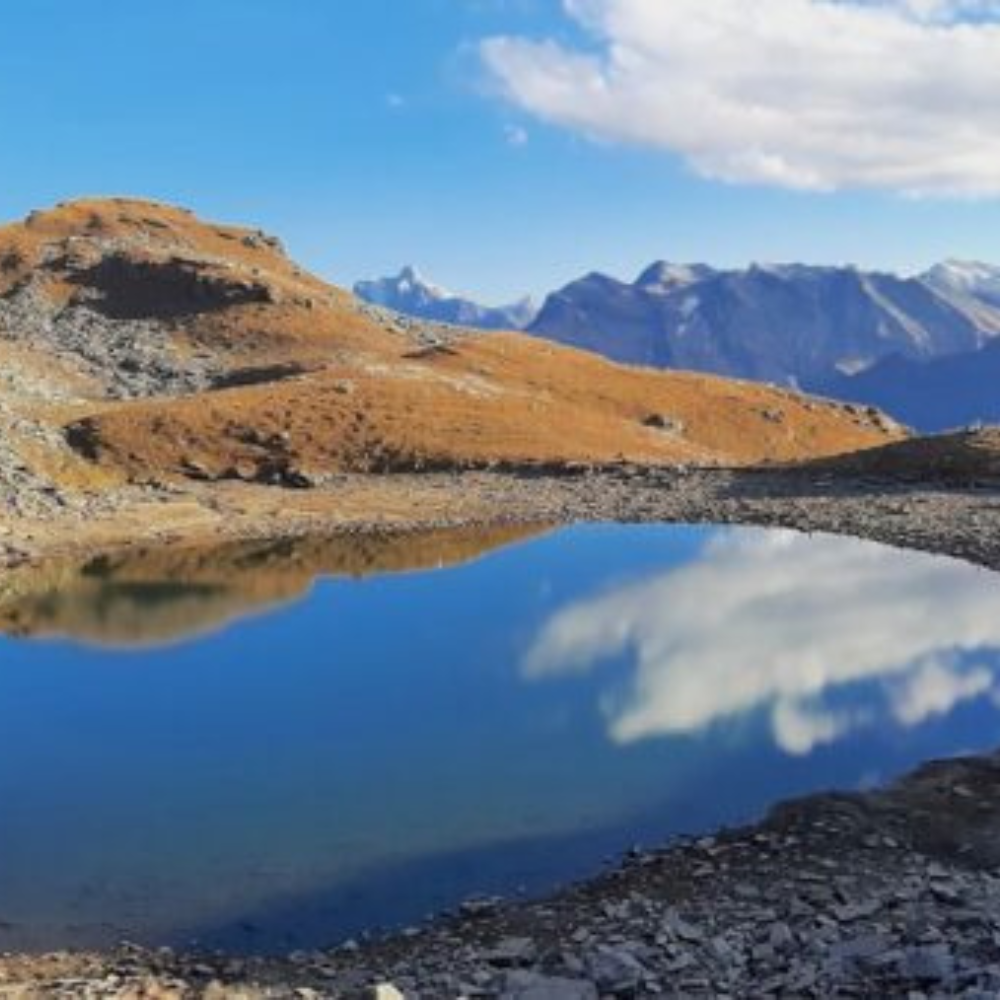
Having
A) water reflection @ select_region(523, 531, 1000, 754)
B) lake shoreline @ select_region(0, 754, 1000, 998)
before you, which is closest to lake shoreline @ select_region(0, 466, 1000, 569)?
water reflection @ select_region(523, 531, 1000, 754)

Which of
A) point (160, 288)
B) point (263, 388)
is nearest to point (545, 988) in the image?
point (263, 388)

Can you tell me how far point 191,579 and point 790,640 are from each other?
874 inches

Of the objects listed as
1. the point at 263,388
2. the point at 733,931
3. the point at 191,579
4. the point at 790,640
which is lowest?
the point at 733,931

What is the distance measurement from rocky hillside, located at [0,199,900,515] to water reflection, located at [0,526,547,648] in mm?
9220

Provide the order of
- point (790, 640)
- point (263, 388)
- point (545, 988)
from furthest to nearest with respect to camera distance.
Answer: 1. point (263, 388)
2. point (790, 640)
3. point (545, 988)

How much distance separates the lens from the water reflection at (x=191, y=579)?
1761 inches

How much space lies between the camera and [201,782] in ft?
95.6

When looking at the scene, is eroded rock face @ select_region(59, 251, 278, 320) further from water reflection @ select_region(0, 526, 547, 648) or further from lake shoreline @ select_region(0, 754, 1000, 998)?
lake shoreline @ select_region(0, 754, 1000, 998)

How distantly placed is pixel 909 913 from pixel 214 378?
83137 millimetres

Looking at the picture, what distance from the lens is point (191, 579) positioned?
169ft

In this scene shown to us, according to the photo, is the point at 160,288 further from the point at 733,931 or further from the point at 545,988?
the point at 545,988

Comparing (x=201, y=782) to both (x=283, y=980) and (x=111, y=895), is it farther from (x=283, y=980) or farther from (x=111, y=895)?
(x=283, y=980)

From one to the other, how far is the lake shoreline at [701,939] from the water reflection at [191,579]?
23.6 meters

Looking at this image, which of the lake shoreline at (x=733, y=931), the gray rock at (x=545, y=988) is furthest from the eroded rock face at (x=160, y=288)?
the gray rock at (x=545, y=988)
